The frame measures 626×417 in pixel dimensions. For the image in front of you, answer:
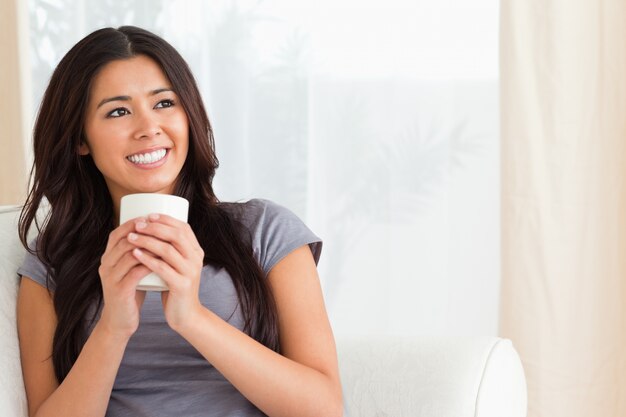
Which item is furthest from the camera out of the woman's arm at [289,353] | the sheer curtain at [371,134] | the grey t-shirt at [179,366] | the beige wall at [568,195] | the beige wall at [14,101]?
the beige wall at [14,101]

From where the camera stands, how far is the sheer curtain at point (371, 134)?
2.52 metres

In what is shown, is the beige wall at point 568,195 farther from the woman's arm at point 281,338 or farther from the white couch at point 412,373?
the woman's arm at point 281,338

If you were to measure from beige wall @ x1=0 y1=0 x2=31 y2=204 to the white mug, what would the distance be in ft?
5.87

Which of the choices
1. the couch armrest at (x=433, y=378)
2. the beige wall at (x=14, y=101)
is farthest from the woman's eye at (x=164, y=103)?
the beige wall at (x=14, y=101)

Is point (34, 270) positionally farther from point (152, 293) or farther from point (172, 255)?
point (172, 255)

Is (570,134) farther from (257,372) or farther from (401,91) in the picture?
(257,372)

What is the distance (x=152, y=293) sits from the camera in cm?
156

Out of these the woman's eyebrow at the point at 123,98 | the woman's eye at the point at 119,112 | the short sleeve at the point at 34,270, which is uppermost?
the woman's eyebrow at the point at 123,98

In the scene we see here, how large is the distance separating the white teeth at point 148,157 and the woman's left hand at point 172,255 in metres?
0.31

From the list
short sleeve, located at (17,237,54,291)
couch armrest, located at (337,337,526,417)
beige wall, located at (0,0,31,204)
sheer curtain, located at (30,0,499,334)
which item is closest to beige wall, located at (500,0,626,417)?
sheer curtain, located at (30,0,499,334)

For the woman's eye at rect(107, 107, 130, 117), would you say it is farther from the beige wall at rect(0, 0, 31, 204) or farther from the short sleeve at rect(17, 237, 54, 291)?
the beige wall at rect(0, 0, 31, 204)

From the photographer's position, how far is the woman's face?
5.08 feet

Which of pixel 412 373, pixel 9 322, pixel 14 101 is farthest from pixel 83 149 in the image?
pixel 14 101

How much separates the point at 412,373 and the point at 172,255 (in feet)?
1.74
